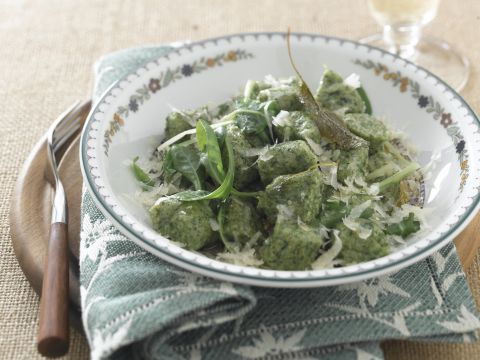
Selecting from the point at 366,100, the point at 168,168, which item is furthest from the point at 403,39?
the point at 168,168

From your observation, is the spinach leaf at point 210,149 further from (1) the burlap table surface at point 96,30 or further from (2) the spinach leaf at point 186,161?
(1) the burlap table surface at point 96,30

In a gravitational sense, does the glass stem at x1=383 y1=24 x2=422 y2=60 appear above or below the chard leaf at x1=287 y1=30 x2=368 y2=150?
below

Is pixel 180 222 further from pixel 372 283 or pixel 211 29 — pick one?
pixel 211 29

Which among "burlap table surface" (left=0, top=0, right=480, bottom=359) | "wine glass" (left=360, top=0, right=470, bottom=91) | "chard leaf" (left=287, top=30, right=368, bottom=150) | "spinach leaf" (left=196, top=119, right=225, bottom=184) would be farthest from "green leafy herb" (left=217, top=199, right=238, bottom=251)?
"wine glass" (left=360, top=0, right=470, bottom=91)

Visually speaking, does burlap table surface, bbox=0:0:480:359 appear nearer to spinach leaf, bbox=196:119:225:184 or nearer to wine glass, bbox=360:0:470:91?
wine glass, bbox=360:0:470:91

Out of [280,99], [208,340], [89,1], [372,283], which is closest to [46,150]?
[280,99]

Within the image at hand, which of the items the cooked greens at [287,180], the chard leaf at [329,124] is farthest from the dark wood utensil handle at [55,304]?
the chard leaf at [329,124]
